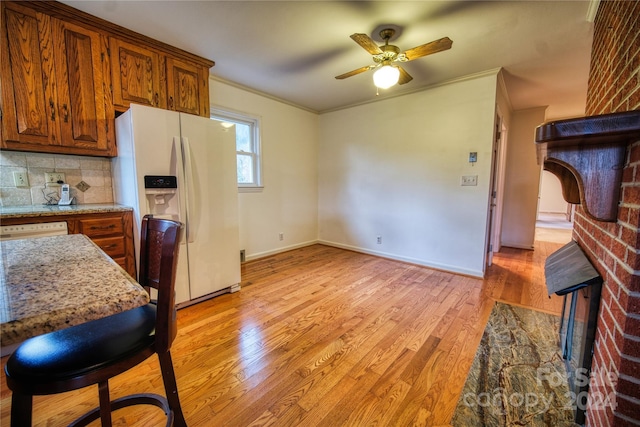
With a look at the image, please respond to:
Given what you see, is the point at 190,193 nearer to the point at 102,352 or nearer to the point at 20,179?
the point at 20,179

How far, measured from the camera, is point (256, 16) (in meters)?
2.03

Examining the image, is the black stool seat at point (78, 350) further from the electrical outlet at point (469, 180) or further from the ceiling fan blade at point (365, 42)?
the electrical outlet at point (469, 180)

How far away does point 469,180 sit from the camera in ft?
10.4

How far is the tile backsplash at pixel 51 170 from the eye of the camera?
2061mm

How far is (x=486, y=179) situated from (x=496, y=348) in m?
1.94

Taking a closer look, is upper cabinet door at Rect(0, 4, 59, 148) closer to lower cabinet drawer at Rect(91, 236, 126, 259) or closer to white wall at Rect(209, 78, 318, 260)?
lower cabinet drawer at Rect(91, 236, 126, 259)

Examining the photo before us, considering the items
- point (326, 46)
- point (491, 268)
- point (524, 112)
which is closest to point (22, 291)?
point (326, 46)

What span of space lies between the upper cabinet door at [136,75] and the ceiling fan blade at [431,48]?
2.26 meters

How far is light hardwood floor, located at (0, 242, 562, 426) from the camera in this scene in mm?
1346

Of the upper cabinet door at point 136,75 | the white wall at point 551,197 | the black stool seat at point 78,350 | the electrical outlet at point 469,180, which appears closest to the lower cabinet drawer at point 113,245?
the upper cabinet door at point 136,75

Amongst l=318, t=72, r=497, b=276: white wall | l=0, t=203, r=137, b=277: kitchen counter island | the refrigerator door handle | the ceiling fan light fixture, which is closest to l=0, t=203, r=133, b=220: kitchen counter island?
l=0, t=203, r=137, b=277: kitchen counter island

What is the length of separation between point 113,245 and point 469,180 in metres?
3.68

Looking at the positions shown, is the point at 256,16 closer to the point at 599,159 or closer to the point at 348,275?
the point at 599,159

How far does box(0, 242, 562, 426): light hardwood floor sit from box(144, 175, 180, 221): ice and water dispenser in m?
0.91
